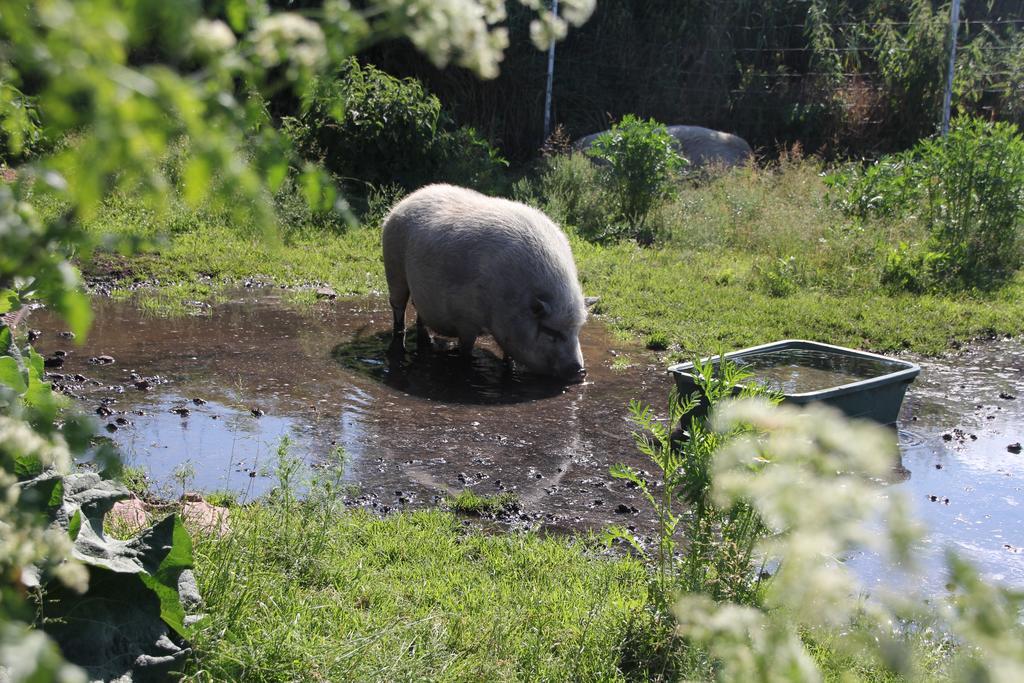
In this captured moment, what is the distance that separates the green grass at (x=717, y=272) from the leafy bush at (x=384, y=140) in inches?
57.7

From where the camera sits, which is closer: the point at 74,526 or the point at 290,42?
the point at 290,42

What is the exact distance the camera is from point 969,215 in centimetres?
1111

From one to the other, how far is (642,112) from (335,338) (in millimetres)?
11164

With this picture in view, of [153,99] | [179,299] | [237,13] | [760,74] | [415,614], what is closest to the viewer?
[153,99]

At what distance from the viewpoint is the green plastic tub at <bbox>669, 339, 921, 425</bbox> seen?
6.37 metres

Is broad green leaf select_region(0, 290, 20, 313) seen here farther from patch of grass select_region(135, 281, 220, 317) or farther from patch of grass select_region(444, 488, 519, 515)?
patch of grass select_region(135, 281, 220, 317)

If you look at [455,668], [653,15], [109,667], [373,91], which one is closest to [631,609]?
[455,668]

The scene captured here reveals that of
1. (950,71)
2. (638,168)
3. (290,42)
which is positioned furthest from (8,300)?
(950,71)

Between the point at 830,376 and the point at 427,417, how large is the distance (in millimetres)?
2694

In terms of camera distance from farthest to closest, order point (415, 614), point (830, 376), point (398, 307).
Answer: point (398, 307)
point (830, 376)
point (415, 614)

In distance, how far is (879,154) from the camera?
1686cm

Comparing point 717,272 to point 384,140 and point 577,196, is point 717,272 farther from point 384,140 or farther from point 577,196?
point 384,140

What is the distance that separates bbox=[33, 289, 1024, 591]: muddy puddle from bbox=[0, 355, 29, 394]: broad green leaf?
76.5 inches

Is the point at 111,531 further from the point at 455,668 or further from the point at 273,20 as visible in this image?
the point at 273,20
